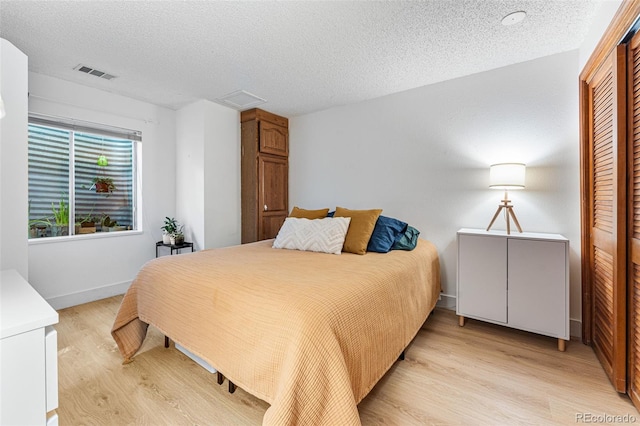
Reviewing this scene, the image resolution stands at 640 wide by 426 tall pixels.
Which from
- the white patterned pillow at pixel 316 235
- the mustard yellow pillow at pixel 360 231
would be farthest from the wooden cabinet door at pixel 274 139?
the mustard yellow pillow at pixel 360 231

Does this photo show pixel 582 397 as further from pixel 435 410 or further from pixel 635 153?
pixel 635 153

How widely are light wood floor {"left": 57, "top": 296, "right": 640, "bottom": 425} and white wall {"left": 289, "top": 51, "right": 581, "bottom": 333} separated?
79cm

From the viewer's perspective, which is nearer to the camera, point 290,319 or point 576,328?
point 290,319

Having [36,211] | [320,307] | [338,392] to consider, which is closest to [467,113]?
[320,307]

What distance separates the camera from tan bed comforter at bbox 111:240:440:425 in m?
1.11

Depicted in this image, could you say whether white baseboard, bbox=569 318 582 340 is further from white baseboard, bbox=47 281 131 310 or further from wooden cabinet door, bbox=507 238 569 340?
white baseboard, bbox=47 281 131 310

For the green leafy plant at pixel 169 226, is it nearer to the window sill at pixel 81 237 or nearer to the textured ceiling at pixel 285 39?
the window sill at pixel 81 237

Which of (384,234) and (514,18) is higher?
(514,18)

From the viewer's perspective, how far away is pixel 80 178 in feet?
10.4

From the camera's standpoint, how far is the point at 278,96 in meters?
3.30

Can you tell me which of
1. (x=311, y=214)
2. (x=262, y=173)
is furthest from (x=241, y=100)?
(x=311, y=214)

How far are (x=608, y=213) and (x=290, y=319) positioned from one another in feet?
6.78

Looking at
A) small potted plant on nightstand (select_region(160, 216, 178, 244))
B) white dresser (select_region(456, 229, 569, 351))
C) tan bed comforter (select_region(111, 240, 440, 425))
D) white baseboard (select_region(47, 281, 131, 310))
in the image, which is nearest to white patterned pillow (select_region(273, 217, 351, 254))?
tan bed comforter (select_region(111, 240, 440, 425))

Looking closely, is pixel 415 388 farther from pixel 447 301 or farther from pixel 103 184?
pixel 103 184
